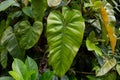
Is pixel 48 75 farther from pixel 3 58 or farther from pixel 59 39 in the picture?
pixel 3 58

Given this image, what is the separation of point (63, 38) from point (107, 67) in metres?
0.29

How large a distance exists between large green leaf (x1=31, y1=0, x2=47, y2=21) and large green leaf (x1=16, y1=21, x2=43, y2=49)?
34mm

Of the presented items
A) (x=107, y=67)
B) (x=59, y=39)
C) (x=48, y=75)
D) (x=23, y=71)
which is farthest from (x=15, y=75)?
(x=107, y=67)

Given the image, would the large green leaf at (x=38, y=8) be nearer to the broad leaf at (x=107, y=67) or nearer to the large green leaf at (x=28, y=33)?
the large green leaf at (x=28, y=33)

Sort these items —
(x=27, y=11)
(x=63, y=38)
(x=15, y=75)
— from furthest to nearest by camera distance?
(x=27, y=11), (x=63, y=38), (x=15, y=75)

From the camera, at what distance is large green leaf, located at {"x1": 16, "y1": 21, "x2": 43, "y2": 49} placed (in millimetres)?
1287

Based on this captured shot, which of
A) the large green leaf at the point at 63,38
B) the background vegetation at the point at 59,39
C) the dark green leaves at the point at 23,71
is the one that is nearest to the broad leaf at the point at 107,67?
the background vegetation at the point at 59,39

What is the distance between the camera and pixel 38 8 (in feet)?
4.25

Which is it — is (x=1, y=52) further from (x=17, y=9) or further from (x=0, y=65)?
(x=17, y=9)

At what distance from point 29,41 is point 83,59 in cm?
36

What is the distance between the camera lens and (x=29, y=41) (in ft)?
4.23

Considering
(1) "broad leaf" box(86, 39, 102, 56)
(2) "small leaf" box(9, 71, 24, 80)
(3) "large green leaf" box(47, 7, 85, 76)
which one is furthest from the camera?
(1) "broad leaf" box(86, 39, 102, 56)

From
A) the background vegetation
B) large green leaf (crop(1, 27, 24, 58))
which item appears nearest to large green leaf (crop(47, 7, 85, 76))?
the background vegetation

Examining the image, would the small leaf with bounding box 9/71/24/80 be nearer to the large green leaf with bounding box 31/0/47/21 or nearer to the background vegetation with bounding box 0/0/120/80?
the background vegetation with bounding box 0/0/120/80
